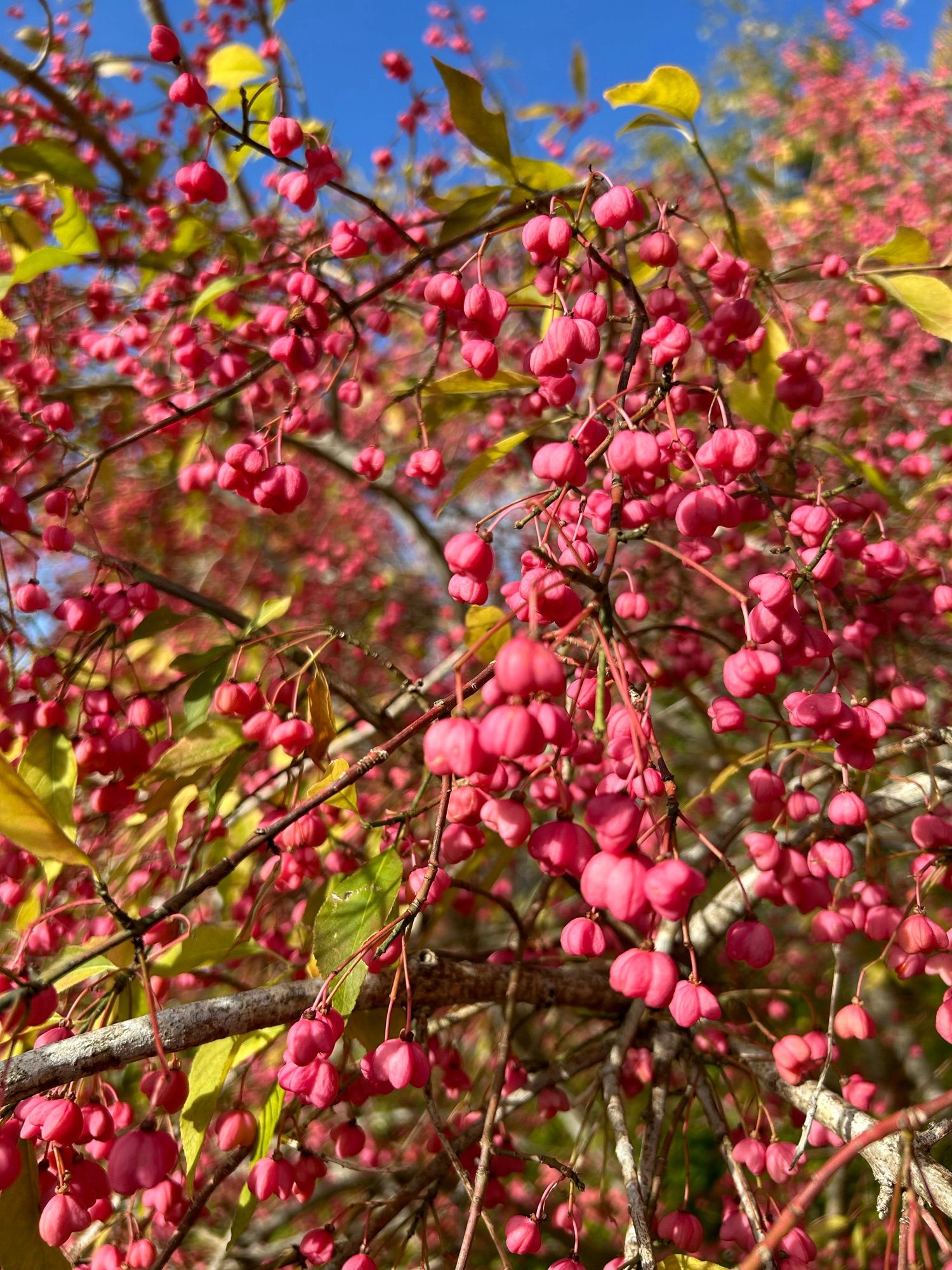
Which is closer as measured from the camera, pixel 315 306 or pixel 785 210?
pixel 315 306

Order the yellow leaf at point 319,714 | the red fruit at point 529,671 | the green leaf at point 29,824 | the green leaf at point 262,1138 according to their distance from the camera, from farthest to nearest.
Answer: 1. the yellow leaf at point 319,714
2. the green leaf at point 262,1138
3. the green leaf at point 29,824
4. the red fruit at point 529,671

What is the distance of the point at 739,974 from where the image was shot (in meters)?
2.41

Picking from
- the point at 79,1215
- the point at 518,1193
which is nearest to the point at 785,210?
the point at 518,1193

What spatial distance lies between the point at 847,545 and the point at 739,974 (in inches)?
59.2

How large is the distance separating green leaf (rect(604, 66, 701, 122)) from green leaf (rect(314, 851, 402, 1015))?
53.4 inches

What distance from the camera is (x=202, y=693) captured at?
1.53m

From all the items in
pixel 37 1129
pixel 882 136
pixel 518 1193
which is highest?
pixel 882 136

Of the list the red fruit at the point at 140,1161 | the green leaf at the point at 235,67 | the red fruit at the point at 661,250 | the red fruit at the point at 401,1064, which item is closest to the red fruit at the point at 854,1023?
the red fruit at the point at 401,1064

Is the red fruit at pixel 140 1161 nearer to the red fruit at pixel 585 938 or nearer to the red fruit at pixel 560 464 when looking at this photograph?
the red fruit at pixel 585 938

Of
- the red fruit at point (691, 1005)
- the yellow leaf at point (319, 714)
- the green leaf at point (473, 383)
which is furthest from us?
the green leaf at point (473, 383)

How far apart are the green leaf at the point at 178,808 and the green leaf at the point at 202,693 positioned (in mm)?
175

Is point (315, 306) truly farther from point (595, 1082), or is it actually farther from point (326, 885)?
point (595, 1082)

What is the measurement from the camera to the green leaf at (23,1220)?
1033 mm

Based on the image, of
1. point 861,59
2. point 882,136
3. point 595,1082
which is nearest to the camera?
point 595,1082
